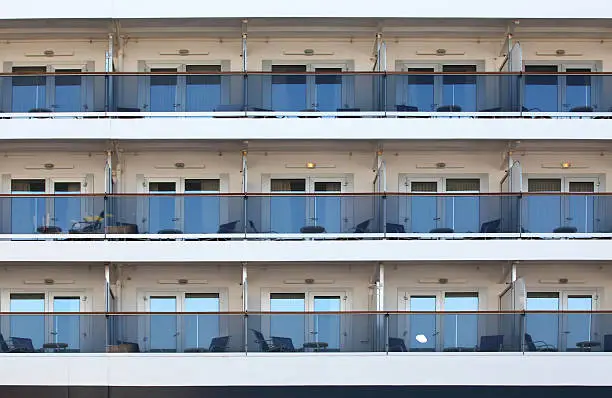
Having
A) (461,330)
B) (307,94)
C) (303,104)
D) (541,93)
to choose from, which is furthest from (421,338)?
(541,93)

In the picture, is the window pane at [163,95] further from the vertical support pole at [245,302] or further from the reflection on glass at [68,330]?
the reflection on glass at [68,330]

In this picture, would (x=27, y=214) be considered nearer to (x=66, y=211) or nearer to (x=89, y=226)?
(x=66, y=211)

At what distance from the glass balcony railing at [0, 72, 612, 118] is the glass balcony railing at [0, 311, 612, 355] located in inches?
141

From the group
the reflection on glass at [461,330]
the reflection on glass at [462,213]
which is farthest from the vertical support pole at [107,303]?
the reflection on glass at [462,213]

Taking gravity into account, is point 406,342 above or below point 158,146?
below

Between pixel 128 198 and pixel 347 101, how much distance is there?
162 inches

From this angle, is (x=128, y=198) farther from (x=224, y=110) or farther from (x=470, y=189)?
(x=470, y=189)

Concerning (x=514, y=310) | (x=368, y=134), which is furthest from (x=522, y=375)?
(x=368, y=134)

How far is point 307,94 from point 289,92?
31 cm

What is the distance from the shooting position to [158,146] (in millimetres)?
20891

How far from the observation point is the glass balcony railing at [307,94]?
20.3 m

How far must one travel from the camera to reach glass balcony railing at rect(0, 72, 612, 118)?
20.3 m

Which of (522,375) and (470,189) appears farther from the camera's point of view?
(470,189)

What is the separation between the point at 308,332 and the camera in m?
19.2
